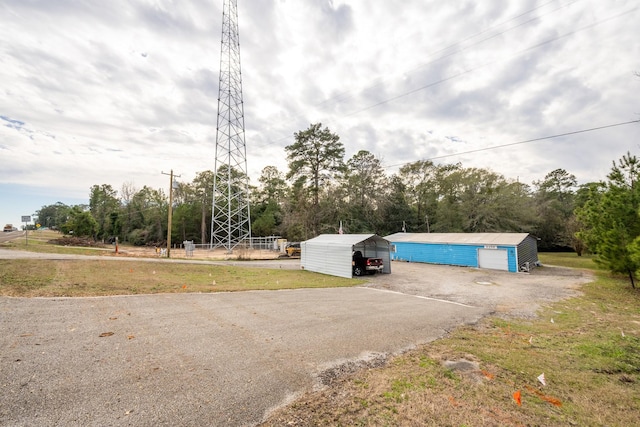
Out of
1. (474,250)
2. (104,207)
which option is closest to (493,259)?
(474,250)

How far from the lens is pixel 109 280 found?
1030cm

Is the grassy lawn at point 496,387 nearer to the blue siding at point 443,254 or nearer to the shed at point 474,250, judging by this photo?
the blue siding at point 443,254

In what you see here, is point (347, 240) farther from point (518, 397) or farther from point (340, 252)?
point (518, 397)

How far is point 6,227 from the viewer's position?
220ft

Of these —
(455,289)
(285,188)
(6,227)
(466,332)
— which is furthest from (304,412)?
(6,227)

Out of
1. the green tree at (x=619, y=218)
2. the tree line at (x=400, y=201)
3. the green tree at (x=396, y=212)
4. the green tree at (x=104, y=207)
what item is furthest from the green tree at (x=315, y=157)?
the green tree at (x=104, y=207)

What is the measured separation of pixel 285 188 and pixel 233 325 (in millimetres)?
46740

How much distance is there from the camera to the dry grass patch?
848cm

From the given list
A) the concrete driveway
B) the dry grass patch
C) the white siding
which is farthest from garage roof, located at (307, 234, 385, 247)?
the concrete driveway

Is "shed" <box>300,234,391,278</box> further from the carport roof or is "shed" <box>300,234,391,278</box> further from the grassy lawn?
the grassy lawn

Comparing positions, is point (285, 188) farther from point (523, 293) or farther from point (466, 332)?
point (466, 332)

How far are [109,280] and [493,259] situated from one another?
23132 millimetres

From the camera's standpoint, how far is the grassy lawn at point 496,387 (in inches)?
120

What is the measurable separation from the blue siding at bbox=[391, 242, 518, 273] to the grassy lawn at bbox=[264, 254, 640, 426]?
1439 centimetres
